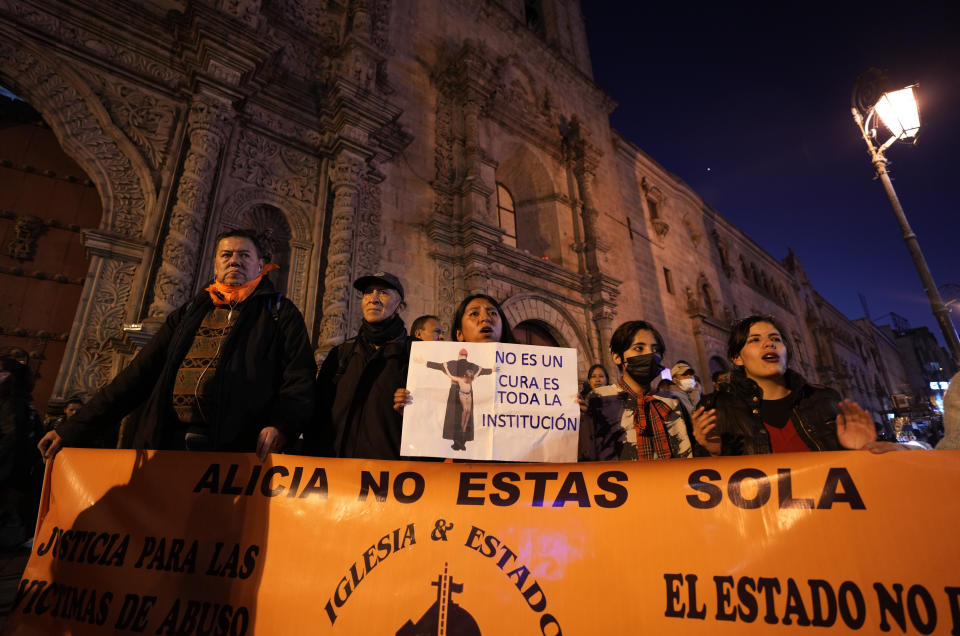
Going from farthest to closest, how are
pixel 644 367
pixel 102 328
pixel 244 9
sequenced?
1. pixel 244 9
2. pixel 102 328
3. pixel 644 367

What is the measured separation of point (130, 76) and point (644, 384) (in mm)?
7703

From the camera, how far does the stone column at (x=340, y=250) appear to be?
6.14m

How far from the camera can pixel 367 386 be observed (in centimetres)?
269

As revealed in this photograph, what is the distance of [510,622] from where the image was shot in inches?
58.8

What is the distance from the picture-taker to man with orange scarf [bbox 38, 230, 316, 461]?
6.86 feet

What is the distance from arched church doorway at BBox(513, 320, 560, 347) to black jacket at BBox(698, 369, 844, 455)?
22.6 feet

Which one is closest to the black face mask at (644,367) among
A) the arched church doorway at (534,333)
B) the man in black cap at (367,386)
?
the man in black cap at (367,386)

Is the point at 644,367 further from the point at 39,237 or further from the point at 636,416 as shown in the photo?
the point at 39,237

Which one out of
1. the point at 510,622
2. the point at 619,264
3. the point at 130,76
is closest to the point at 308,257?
the point at 130,76

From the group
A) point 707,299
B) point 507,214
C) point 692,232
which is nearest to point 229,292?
point 507,214

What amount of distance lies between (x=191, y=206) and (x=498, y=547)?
5882 millimetres

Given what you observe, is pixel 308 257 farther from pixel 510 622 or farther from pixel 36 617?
pixel 510 622

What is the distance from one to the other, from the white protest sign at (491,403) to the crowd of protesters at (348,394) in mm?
42

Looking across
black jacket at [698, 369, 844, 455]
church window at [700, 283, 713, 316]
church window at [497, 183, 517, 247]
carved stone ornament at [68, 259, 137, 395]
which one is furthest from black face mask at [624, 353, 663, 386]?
church window at [700, 283, 713, 316]
